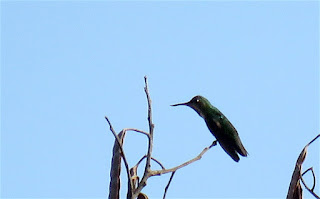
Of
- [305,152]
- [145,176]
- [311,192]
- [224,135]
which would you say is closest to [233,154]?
[224,135]

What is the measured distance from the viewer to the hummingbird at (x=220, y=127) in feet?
14.0

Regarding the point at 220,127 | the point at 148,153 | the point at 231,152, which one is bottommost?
the point at 231,152

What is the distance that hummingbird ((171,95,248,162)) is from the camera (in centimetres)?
428

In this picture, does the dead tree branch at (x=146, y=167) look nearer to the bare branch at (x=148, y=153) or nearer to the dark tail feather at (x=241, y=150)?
the bare branch at (x=148, y=153)

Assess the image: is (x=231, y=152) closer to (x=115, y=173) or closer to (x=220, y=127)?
(x=220, y=127)

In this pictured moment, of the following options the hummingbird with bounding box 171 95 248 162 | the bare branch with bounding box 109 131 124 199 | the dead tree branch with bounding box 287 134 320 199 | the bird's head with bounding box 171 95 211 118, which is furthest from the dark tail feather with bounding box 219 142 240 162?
the bare branch with bounding box 109 131 124 199

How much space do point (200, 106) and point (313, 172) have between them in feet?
6.93

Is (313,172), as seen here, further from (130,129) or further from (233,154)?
(233,154)

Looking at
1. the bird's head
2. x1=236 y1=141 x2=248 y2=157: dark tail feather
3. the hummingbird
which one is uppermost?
the bird's head

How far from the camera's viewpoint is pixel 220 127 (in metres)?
4.71

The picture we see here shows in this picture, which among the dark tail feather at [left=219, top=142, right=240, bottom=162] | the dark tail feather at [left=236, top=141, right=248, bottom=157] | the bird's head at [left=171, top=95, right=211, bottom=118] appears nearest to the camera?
the dark tail feather at [left=219, top=142, right=240, bottom=162]

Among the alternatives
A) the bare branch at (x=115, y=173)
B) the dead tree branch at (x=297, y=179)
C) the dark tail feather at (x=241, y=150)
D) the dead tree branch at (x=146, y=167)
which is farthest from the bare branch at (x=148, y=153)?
the dark tail feather at (x=241, y=150)

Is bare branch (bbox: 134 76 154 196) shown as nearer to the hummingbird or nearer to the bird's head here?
the hummingbird

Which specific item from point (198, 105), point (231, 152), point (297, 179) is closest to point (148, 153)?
point (297, 179)
